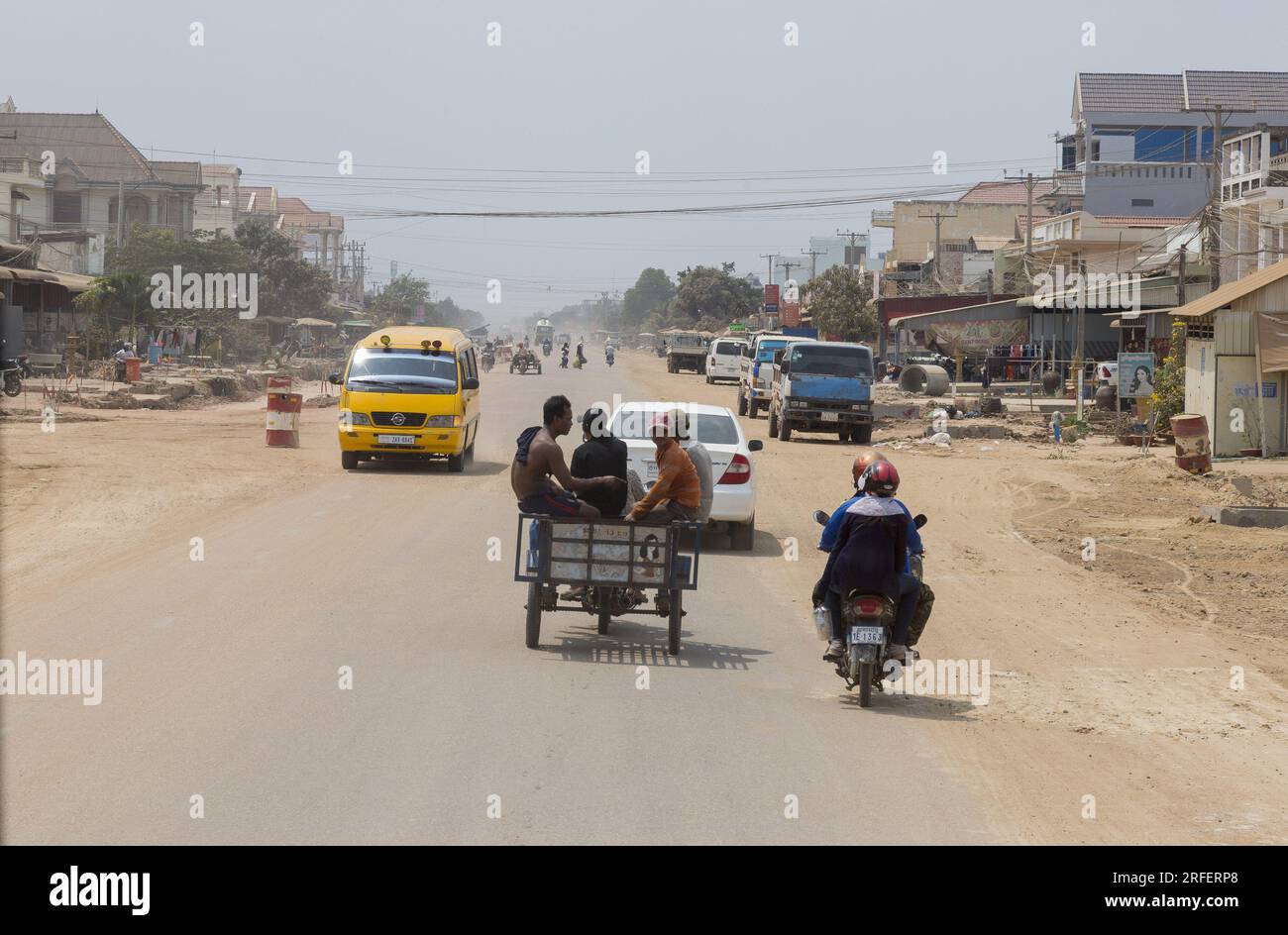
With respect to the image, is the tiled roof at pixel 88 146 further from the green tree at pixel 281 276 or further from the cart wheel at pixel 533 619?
the cart wheel at pixel 533 619

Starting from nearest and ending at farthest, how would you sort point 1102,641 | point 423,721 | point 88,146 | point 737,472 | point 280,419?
point 423,721
point 1102,641
point 737,472
point 280,419
point 88,146

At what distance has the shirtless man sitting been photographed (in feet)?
33.4

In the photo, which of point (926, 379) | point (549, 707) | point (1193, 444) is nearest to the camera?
point (549, 707)

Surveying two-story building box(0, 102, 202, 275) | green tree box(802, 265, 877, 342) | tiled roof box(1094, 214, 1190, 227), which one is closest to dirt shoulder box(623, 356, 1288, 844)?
tiled roof box(1094, 214, 1190, 227)

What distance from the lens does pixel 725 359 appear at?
62969mm

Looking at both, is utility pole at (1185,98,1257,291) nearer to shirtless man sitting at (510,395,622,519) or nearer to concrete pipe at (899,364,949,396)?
concrete pipe at (899,364,949,396)

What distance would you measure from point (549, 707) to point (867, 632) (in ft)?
6.50

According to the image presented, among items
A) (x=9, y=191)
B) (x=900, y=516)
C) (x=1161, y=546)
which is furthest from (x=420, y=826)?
(x=9, y=191)

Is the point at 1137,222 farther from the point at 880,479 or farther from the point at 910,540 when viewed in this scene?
the point at 880,479

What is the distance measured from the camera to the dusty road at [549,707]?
616 centimetres

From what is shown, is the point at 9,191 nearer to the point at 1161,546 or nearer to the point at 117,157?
the point at 117,157

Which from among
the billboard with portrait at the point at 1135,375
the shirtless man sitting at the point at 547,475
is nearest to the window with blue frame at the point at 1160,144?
the billboard with portrait at the point at 1135,375

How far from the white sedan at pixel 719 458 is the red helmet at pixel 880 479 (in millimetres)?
6678

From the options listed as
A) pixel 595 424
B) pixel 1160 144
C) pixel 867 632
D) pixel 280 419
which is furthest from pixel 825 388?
pixel 1160 144
